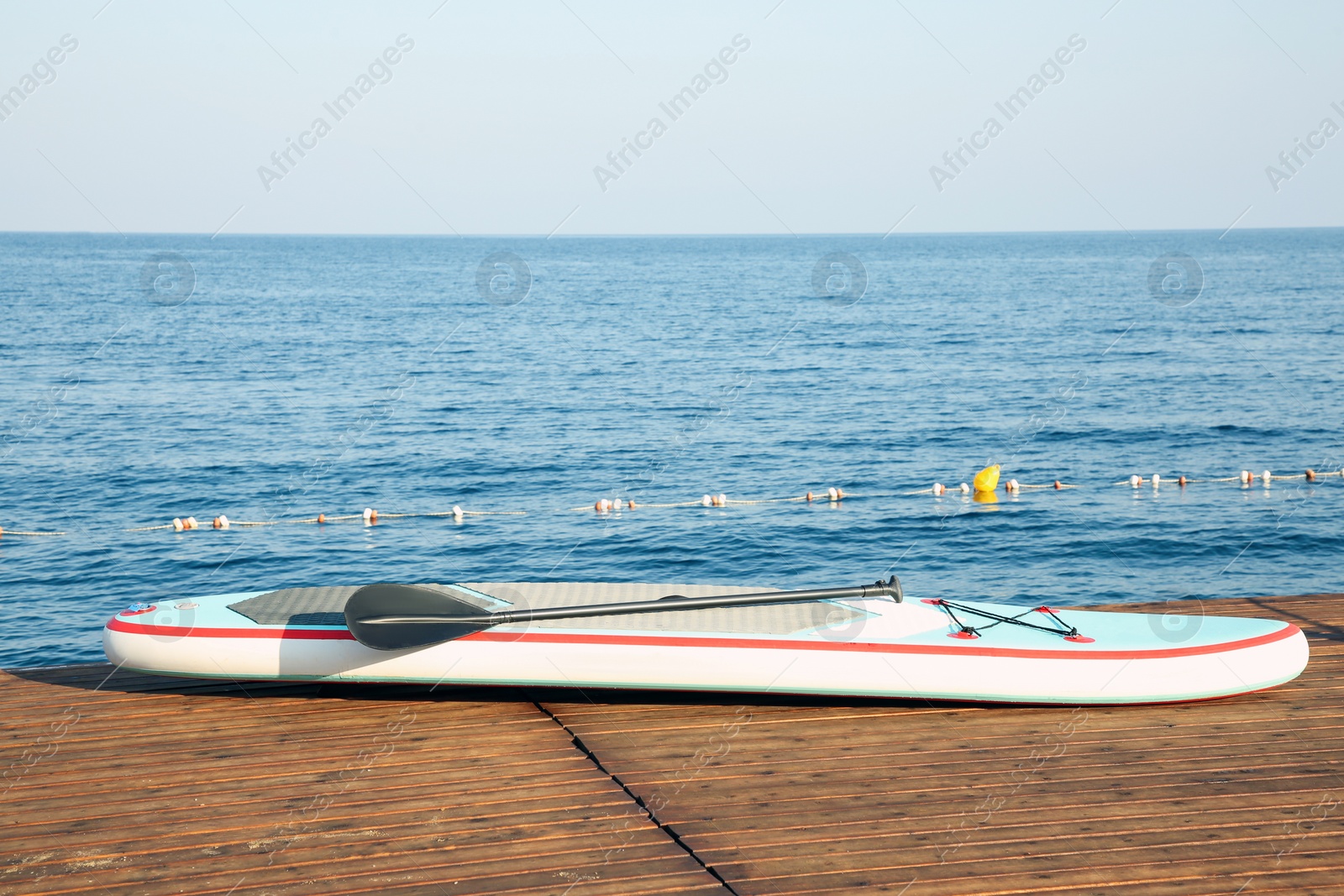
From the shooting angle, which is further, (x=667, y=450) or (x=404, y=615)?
(x=667, y=450)

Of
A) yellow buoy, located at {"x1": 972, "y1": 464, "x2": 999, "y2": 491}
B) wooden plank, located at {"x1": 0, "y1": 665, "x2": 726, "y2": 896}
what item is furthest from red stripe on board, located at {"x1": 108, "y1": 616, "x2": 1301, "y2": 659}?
yellow buoy, located at {"x1": 972, "y1": 464, "x2": 999, "y2": 491}

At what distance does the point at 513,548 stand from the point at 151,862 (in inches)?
498

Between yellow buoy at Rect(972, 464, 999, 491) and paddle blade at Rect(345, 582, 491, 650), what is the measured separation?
15.0 metres

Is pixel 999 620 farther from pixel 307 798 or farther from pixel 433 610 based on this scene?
pixel 307 798

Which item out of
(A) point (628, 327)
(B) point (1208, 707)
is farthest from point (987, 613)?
(A) point (628, 327)

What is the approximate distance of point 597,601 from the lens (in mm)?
7461

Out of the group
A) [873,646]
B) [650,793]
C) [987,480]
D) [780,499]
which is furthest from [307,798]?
[987,480]

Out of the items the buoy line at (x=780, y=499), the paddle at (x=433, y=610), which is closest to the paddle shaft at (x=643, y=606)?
the paddle at (x=433, y=610)

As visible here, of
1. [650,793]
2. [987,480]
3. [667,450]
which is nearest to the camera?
[650,793]

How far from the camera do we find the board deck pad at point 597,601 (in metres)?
6.94

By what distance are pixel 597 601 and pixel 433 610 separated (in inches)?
49.6

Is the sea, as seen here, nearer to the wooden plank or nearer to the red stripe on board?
the red stripe on board

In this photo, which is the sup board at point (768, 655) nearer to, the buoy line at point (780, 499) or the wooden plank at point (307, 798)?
the wooden plank at point (307, 798)

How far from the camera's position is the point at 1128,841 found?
4.75 metres
